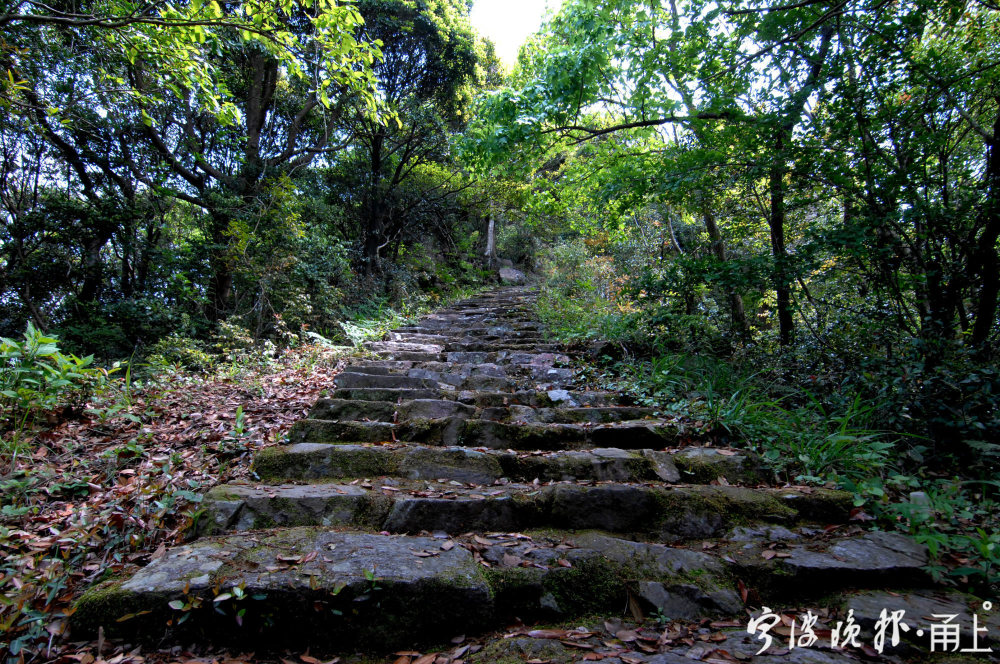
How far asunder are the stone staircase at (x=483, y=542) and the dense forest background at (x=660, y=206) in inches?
20.9

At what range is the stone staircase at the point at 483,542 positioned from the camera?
1498mm

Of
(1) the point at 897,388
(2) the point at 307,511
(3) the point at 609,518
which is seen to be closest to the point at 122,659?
(2) the point at 307,511

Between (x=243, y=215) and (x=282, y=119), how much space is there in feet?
13.1

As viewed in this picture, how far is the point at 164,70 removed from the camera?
397 cm

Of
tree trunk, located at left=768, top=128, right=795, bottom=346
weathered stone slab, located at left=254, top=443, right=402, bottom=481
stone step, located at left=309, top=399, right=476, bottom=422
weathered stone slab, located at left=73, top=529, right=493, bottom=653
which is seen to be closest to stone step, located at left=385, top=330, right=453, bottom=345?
stone step, located at left=309, top=399, right=476, bottom=422

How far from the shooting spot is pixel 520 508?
84.8 inches

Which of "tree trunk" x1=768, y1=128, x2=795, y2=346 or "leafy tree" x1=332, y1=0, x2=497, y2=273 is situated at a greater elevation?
"leafy tree" x1=332, y1=0, x2=497, y2=273

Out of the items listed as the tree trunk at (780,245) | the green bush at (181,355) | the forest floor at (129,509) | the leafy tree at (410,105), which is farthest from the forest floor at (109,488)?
the leafy tree at (410,105)

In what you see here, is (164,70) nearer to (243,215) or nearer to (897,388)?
(243,215)

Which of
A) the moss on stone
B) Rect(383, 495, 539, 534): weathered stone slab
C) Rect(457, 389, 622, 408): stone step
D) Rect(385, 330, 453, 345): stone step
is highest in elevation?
Rect(385, 330, 453, 345): stone step

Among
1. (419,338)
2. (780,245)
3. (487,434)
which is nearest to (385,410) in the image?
(487,434)

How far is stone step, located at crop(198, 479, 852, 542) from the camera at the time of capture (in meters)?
2.06

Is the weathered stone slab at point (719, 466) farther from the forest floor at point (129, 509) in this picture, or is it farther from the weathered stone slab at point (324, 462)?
the weathered stone slab at point (324, 462)

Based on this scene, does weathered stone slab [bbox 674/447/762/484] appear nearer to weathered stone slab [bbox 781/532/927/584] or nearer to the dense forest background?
the dense forest background
